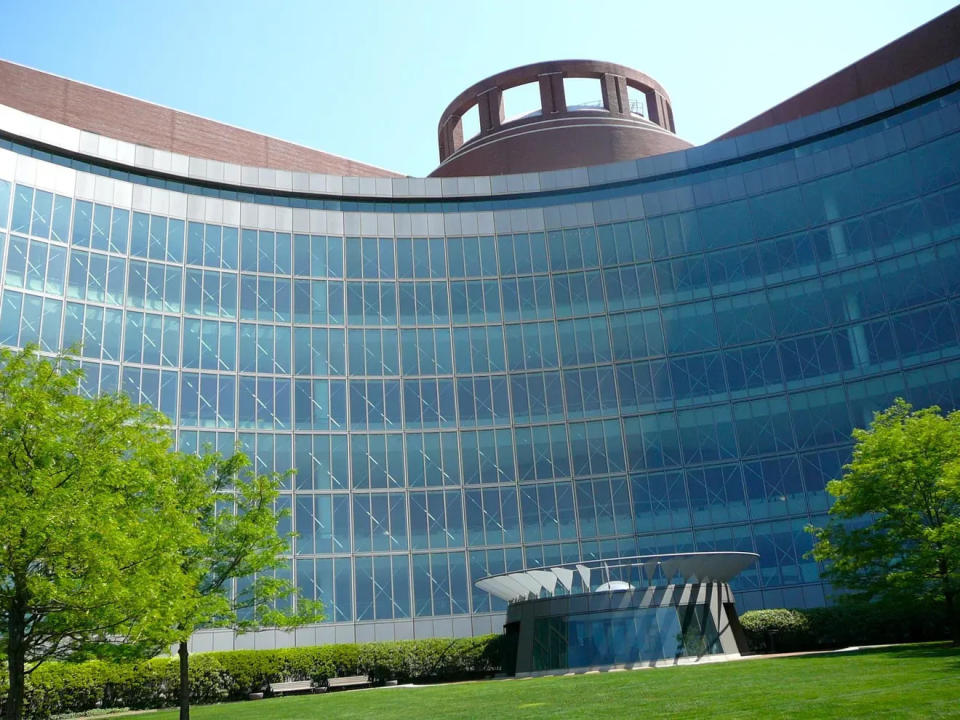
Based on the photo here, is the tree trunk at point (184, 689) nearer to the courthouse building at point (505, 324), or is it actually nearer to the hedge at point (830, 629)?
the courthouse building at point (505, 324)

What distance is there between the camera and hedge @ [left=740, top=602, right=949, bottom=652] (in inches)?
1228

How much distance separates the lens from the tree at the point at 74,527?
51.1 feet

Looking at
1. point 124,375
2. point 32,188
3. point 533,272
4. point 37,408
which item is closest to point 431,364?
point 533,272

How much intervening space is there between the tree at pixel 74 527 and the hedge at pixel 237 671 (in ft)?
32.0

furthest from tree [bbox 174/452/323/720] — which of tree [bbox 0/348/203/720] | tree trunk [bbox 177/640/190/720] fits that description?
tree [bbox 0/348/203/720]

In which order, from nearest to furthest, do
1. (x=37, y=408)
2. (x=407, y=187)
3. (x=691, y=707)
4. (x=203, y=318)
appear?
1. (x=691, y=707)
2. (x=37, y=408)
3. (x=203, y=318)
4. (x=407, y=187)

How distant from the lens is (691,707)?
13.8 m

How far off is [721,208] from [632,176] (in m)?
4.85

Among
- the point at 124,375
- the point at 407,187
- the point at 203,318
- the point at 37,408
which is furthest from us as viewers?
the point at 407,187

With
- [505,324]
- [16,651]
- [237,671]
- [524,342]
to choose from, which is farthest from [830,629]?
[16,651]

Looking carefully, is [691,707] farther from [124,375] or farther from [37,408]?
[124,375]

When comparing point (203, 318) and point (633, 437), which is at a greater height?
point (203, 318)

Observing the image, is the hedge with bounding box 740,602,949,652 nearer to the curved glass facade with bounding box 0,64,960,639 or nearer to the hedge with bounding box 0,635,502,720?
the curved glass facade with bounding box 0,64,960,639

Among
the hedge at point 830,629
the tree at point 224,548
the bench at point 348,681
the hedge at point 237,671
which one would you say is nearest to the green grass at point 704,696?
the tree at point 224,548
